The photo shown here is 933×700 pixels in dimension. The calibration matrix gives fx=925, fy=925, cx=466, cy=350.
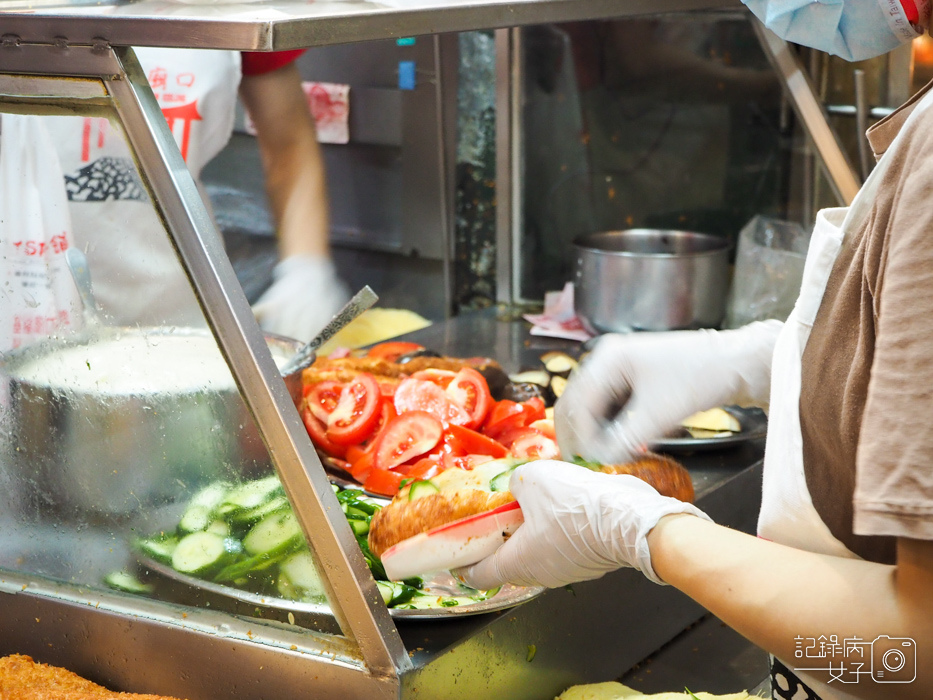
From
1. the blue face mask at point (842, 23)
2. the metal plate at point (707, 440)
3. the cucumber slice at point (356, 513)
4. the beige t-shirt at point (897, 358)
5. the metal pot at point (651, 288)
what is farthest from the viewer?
the metal pot at point (651, 288)

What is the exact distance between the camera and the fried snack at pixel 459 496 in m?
1.38

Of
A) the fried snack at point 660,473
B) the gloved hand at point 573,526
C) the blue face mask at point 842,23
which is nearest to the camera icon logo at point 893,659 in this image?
the gloved hand at point 573,526

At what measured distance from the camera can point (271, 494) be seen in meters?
1.31

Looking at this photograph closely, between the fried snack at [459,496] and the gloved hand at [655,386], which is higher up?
the gloved hand at [655,386]

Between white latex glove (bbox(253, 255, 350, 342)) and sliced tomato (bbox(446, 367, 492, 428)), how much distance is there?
0.36m

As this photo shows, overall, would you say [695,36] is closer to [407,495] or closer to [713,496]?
[713,496]

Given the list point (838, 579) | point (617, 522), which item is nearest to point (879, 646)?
point (838, 579)

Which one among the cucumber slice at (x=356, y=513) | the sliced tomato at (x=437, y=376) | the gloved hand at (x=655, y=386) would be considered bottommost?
the cucumber slice at (x=356, y=513)

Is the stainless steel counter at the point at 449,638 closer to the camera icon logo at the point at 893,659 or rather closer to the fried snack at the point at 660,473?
the fried snack at the point at 660,473

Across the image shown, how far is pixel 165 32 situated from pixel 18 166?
2.11 feet

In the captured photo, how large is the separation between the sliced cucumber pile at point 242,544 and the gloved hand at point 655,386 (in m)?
0.31

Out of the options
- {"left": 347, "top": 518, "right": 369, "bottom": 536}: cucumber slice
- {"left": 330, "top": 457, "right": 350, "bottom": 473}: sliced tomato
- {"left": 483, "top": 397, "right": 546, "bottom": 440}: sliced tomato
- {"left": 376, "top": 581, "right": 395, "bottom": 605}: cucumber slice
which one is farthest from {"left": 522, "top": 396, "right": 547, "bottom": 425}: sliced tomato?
{"left": 376, "top": 581, "right": 395, "bottom": 605}: cucumber slice

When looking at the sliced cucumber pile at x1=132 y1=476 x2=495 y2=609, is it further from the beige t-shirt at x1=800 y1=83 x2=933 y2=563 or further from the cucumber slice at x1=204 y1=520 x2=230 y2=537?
the beige t-shirt at x1=800 y1=83 x2=933 y2=563

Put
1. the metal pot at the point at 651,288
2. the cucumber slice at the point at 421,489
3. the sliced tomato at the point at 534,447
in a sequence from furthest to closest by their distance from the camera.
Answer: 1. the metal pot at the point at 651,288
2. the sliced tomato at the point at 534,447
3. the cucumber slice at the point at 421,489
